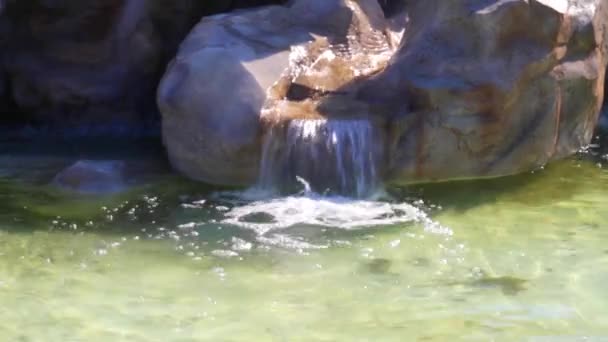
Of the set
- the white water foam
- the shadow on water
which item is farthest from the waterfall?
the shadow on water

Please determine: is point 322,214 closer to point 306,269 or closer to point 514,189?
point 306,269

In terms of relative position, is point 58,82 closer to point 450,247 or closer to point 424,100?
point 424,100

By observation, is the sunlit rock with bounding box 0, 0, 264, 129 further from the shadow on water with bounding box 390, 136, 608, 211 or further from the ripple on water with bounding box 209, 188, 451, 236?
the shadow on water with bounding box 390, 136, 608, 211

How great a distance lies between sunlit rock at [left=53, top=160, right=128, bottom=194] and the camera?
7641mm

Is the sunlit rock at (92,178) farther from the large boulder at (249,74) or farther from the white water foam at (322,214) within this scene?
the white water foam at (322,214)

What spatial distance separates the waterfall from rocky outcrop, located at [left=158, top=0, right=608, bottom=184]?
0.30 ft

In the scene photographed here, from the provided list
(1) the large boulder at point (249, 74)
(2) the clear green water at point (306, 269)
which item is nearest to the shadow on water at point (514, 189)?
(2) the clear green water at point (306, 269)

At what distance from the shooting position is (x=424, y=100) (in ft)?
25.0

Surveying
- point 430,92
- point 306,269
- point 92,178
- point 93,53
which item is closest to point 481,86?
point 430,92

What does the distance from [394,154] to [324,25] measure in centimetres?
143

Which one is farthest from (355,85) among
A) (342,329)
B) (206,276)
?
(342,329)

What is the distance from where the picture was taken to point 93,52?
971 cm

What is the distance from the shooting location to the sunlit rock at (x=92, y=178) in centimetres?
764

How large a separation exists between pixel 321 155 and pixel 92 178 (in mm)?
1580
